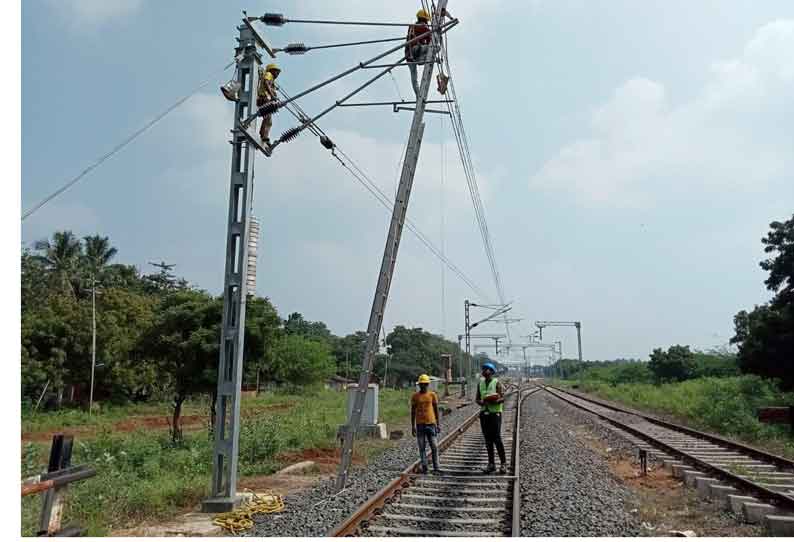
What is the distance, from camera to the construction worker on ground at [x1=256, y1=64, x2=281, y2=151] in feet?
31.4

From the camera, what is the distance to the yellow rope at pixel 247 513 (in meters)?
7.31

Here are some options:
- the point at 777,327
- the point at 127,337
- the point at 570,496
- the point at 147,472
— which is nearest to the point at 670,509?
the point at 570,496

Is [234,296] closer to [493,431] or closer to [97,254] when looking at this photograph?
[493,431]

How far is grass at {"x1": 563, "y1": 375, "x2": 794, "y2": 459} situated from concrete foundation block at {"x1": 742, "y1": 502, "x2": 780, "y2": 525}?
7677 mm

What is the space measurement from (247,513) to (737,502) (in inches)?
253

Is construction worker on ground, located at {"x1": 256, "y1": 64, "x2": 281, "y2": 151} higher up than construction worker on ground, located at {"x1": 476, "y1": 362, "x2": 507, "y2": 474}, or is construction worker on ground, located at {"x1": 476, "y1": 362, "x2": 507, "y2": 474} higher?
construction worker on ground, located at {"x1": 256, "y1": 64, "x2": 281, "y2": 151}

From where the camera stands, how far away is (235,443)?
865cm

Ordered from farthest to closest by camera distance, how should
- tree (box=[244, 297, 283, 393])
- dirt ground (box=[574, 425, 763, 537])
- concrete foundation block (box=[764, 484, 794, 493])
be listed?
tree (box=[244, 297, 283, 393])
concrete foundation block (box=[764, 484, 794, 493])
dirt ground (box=[574, 425, 763, 537])

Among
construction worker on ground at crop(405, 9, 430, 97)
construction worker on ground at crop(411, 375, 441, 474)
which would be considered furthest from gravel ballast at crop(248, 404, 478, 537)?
construction worker on ground at crop(405, 9, 430, 97)

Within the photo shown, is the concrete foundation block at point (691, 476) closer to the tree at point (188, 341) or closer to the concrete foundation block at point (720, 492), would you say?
the concrete foundation block at point (720, 492)

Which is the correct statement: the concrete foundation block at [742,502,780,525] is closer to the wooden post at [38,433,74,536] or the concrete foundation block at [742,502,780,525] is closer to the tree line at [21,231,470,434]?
the wooden post at [38,433,74,536]

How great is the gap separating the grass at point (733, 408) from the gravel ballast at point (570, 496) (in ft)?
19.0

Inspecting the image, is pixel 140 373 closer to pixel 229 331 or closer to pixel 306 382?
pixel 306 382

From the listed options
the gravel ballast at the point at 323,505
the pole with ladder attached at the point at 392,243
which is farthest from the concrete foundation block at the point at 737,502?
the pole with ladder attached at the point at 392,243
